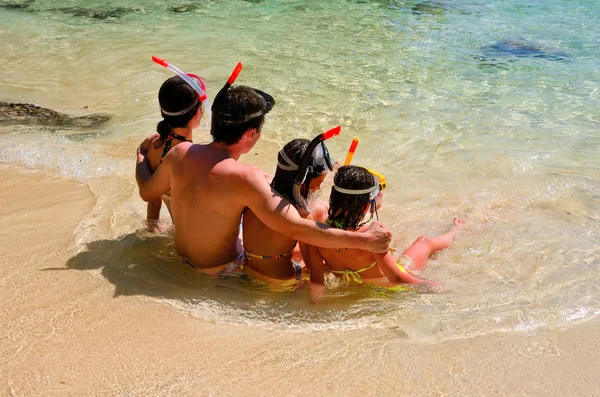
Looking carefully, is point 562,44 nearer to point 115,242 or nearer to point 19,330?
point 115,242

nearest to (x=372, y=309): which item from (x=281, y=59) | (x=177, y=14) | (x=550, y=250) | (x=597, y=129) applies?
(x=550, y=250)

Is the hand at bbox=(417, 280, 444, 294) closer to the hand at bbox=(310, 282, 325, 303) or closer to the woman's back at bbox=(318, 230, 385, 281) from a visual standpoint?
the woman's back at bbox=(318, 230, 385, 281)

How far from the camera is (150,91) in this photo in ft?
24.6

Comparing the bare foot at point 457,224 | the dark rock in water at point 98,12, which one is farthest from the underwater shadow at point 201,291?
the dark rock in water at point 98,12

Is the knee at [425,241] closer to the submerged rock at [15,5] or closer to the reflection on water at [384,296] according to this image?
the reflection on water at [384,296]

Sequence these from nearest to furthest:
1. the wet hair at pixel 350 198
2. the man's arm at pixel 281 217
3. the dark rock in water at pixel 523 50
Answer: the man's arm at pixel 281 217
the wet hair at pixel 350 198
the dark rock in water at pixel 523 50

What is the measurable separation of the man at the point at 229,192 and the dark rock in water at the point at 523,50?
650cm

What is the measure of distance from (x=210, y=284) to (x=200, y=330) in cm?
52

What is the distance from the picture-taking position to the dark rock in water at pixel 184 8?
11406 millimetres

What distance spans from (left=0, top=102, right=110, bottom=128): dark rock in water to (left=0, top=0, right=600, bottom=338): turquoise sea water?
19 cm

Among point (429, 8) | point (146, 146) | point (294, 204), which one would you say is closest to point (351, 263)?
point (294, 204)

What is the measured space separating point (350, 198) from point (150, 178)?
3.59ft

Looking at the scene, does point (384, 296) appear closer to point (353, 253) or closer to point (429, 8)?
point (353, 253)

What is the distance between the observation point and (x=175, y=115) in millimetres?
3695
